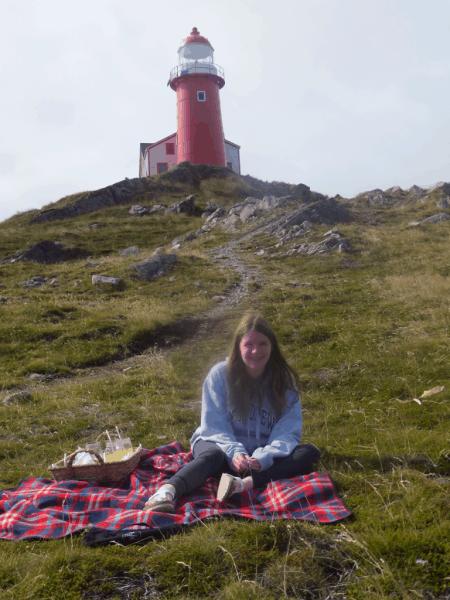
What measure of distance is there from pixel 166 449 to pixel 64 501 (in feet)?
5.36

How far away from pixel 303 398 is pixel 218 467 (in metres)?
3.49

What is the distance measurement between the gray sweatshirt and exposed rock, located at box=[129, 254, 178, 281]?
14934 mm

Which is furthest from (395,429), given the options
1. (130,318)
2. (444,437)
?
(130,318)

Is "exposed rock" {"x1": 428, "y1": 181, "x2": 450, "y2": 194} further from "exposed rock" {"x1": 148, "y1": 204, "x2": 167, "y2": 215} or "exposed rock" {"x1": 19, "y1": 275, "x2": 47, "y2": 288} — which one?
"exposed rock" {"x1": 19, "y1": 275, "x2": 47, "y2": 288}

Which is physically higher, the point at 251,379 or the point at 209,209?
the point at 209,209

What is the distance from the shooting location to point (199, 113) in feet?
160

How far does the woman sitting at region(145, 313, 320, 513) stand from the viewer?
465cm

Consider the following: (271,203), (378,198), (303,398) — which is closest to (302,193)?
(271,203)

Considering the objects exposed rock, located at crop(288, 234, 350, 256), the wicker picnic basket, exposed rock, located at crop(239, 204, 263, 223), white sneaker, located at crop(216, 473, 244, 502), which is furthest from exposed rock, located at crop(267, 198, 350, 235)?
white sneaker, located at crop(216, 473, 244, 502)

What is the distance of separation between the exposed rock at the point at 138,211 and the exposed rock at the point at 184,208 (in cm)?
183

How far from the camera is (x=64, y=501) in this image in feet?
13.7

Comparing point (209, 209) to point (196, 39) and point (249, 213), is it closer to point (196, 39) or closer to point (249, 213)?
point (249, 213)

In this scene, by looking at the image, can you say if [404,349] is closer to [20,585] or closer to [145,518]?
Answer: [145,518]

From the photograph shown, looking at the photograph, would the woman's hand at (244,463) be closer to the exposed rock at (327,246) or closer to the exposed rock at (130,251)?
the exposed rock at (327,246)
